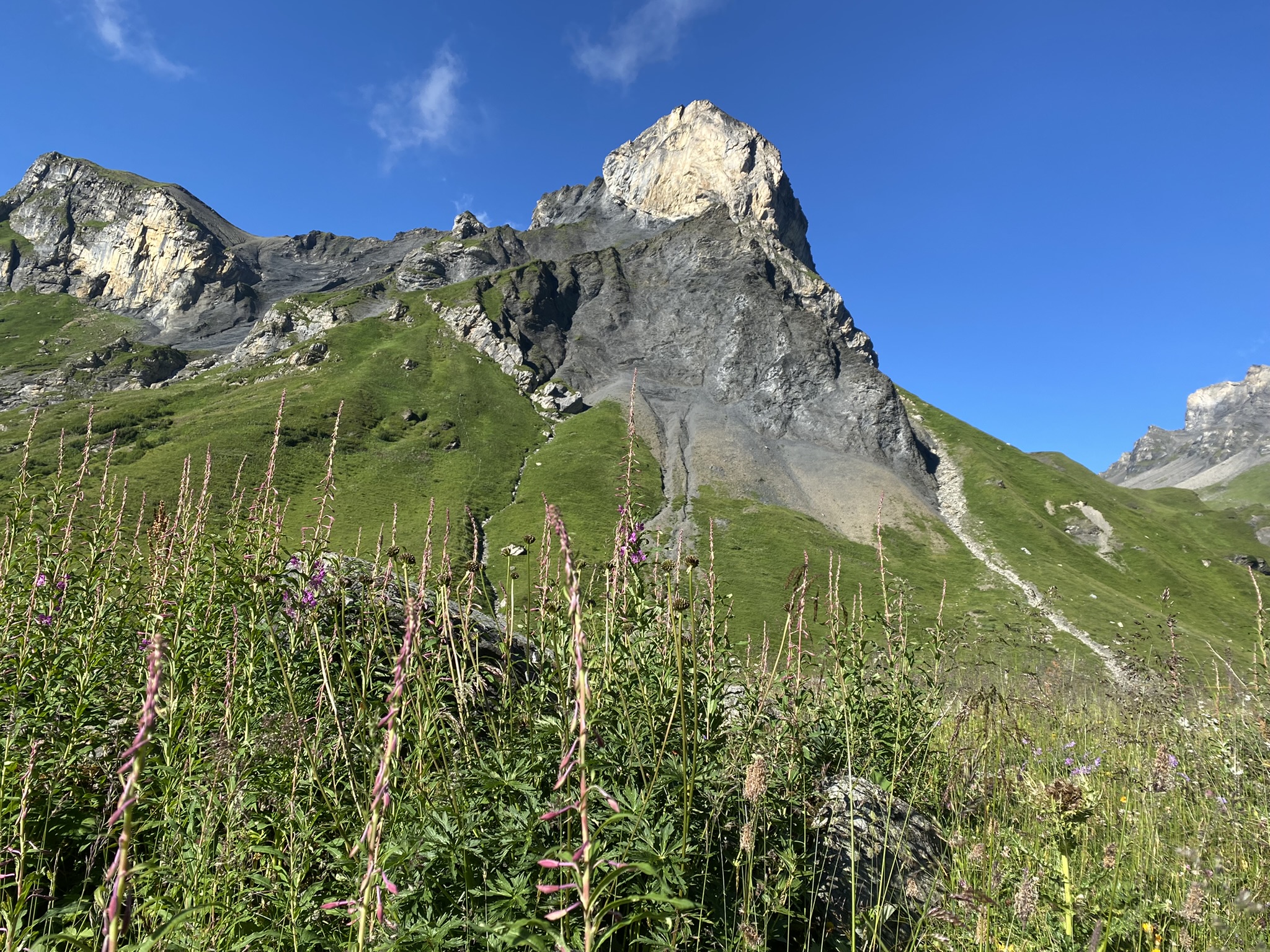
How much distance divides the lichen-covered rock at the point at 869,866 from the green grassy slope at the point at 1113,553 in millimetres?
66735

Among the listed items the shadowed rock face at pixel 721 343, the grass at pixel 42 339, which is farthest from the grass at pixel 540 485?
the grass at pixel 42 339

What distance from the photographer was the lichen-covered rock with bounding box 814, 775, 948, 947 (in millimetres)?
4676

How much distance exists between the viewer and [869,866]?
5.11 m

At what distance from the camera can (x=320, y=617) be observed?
245 inches

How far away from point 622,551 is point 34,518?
770 centimetres

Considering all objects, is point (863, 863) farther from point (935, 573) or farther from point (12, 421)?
point (12, 421)

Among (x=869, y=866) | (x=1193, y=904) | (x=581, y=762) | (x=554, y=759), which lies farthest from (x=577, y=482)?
(x=581, y=762)

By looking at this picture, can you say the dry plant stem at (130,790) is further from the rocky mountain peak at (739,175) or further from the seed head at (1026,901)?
the rocky mountain peak at (739,175)

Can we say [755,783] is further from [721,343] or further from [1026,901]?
[721,343]

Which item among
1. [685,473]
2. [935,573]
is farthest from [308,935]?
[685,473]

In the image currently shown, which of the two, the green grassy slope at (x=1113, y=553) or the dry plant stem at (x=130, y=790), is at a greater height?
the green grassy slope at (x=1113, y=553)

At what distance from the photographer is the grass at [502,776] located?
127 inches

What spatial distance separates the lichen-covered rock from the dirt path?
51.7 m

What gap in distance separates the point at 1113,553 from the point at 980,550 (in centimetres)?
2804
